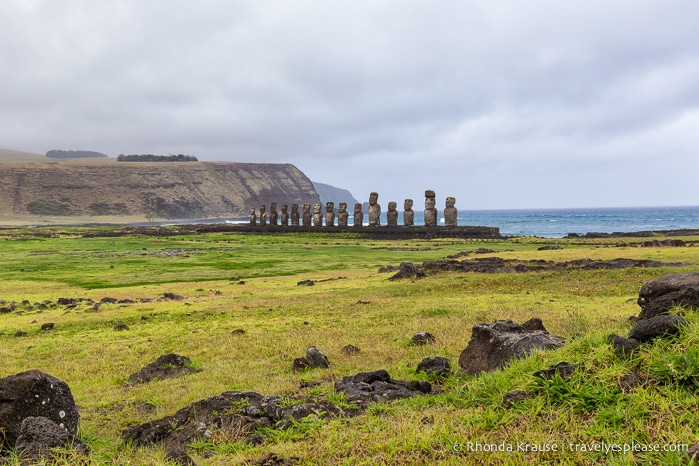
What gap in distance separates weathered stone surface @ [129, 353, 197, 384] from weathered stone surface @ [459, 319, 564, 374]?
5.89 metres

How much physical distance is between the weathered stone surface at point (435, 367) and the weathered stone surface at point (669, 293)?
319 cm

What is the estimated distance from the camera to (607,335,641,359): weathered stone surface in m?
6.17

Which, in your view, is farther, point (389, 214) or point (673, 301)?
point (389, 214)

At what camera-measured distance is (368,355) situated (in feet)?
36.7

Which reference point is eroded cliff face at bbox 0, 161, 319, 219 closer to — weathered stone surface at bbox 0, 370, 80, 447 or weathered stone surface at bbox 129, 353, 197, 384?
weathered stone surface at bbox 129, 353, 197, 384

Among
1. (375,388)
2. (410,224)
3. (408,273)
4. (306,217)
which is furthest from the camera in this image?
(306,217)

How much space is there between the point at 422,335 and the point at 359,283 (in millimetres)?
14469

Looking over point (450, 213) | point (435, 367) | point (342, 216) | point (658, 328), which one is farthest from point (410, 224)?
point (658, 328)

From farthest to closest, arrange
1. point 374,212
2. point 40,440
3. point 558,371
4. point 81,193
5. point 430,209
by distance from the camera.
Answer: point 81,193
point 374,212
point 430,209
point 558,371
point 40,440

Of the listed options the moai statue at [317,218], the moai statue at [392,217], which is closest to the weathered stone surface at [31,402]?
the moai statue at [392,217]

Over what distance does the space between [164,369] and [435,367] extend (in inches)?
229

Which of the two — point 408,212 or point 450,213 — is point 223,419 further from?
point 408,212

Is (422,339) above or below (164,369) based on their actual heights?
above

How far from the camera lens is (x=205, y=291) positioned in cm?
2603
